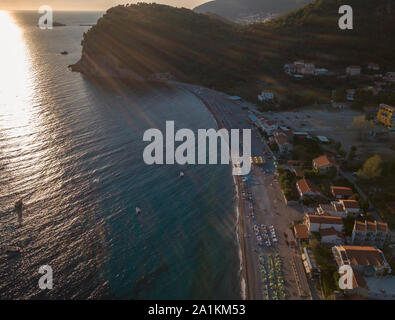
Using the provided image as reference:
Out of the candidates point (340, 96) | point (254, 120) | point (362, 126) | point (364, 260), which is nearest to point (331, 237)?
point (364, 260)

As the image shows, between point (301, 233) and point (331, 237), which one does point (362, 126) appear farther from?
point (301, 233)

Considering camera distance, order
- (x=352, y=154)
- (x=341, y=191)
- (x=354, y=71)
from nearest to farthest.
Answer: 1. (x=341, y=191)
2. (x=352, y=154)
3. (x=354, y=71)

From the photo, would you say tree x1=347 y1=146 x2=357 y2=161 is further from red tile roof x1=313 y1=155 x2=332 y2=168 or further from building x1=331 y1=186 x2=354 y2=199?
building x1=331 y1=186 x2=354 y2=199

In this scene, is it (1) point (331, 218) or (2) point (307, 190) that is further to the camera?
(2) point (307, 190)

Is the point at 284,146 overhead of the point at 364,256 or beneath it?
overhead

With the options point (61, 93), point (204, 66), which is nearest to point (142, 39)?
point (204, 66)

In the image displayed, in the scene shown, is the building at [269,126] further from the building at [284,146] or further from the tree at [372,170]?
the tree at [372,170]

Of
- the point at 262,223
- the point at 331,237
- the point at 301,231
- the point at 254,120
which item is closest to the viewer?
the point at 331,237
